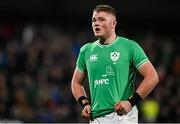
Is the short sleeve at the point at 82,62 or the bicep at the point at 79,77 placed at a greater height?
the short sleeve at the point at 82,62

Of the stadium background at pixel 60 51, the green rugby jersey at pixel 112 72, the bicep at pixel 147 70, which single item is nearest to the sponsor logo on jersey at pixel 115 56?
the green rugby jersey at pixel 112 72

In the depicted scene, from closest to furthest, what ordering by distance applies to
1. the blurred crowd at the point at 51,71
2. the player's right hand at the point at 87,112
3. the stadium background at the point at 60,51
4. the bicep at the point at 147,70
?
the bicep at the point at 147,70 < the player's right hand at the point at 87,112 < the blurred crowd at the point at 51,71 < the stadium background at the point at 60,51

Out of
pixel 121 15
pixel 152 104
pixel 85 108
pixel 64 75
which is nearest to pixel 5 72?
pixel 64 75

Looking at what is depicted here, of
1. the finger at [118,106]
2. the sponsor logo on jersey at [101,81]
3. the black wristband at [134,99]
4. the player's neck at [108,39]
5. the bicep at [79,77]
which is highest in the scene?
the player's neck at [108,39]

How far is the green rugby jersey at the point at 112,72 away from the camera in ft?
20.3

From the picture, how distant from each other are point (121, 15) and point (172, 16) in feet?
5.20

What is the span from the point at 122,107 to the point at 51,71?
9.52m

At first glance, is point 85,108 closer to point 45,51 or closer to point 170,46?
point 45,51

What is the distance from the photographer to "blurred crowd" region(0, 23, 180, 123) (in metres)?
14.0

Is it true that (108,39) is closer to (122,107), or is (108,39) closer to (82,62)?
(82,62)

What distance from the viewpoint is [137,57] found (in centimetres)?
620

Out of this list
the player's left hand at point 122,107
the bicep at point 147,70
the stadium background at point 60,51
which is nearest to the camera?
the player's left hand at point 122,107

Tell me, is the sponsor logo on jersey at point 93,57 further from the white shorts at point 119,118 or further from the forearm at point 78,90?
the white shorts at point 119,118

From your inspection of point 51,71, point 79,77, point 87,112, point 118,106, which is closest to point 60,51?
point 51,71
